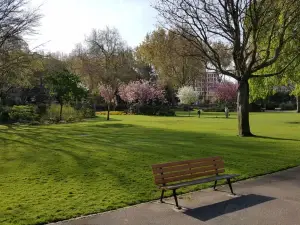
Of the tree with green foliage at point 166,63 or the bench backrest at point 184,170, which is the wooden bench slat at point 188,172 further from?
the tree with green foliage at point 166,63

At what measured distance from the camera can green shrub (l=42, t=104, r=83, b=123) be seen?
3375cm

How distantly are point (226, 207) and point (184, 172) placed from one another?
1096mm

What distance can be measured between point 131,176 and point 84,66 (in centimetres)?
6287

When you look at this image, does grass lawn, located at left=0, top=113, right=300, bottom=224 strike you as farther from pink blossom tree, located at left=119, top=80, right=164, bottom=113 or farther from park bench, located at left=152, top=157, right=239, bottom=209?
pink blossom tree, located at left=119, top=80, right=164, bottom=113

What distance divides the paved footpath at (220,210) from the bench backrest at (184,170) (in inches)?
16.3

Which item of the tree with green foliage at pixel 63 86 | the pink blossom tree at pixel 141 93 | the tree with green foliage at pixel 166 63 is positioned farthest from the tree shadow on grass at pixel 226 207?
the tree with green foliage at pixel 166 63

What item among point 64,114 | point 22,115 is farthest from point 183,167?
point 64,114

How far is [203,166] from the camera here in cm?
726

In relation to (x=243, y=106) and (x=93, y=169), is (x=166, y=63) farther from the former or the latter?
(x=93, y=169)

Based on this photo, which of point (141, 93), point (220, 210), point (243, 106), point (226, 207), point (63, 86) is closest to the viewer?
point (220, 210)

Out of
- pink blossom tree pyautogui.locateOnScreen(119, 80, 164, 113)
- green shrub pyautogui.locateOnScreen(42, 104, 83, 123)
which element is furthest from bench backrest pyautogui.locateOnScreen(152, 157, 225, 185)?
pink blossom tree pyautogui.locateOnScreen(119, 80, 164, 113)

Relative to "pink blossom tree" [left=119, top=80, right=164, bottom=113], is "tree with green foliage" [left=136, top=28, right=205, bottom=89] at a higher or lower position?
higher

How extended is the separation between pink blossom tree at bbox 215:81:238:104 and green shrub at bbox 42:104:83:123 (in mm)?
46124

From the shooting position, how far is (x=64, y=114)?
3566 cm
